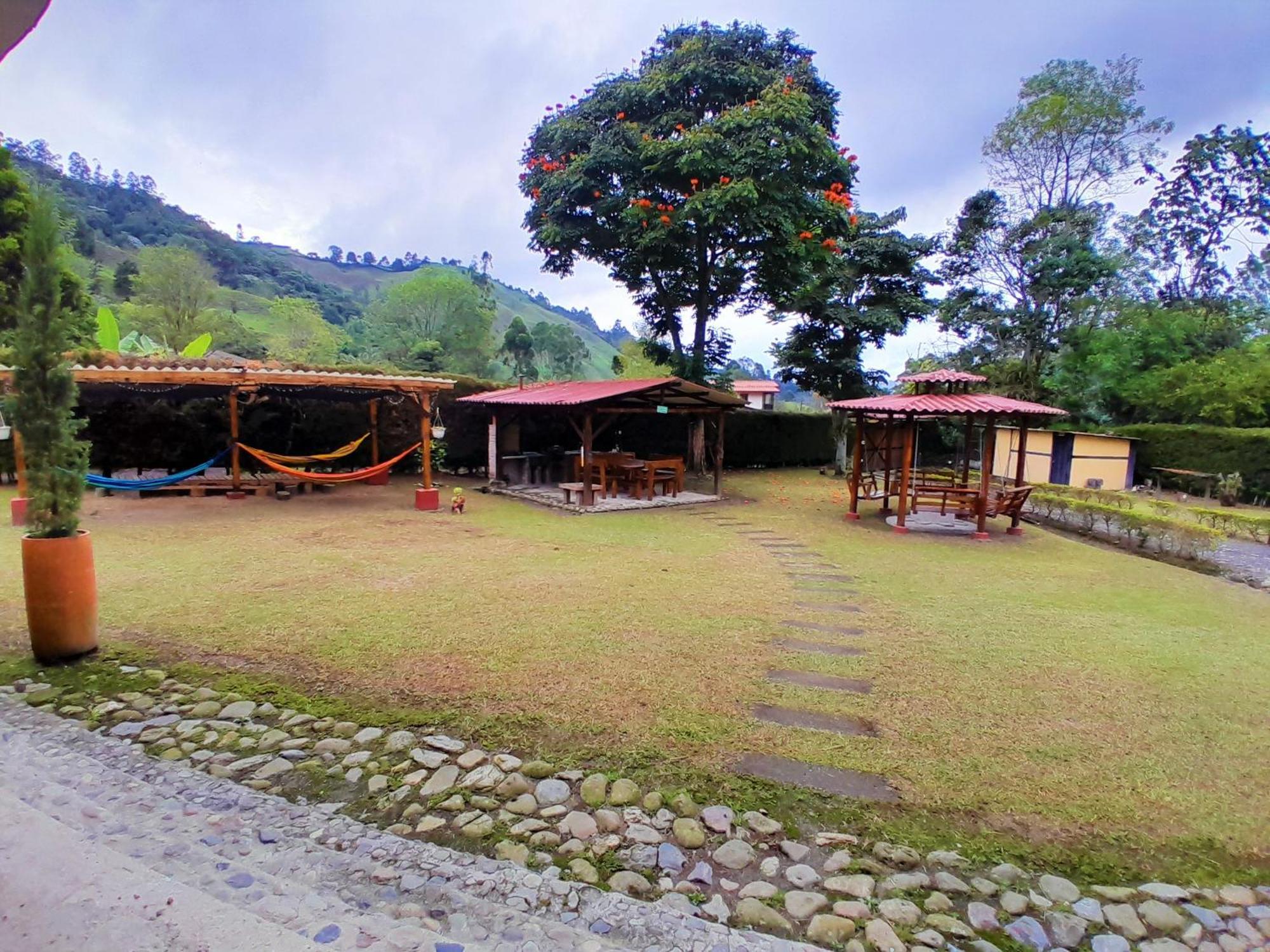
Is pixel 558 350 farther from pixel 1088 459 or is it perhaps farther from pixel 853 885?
pixel 853 885

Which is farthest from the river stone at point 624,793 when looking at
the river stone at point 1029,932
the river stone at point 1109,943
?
the river stone at point 1109,943

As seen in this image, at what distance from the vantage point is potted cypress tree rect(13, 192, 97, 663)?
11.5 feet

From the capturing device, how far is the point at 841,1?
946cm

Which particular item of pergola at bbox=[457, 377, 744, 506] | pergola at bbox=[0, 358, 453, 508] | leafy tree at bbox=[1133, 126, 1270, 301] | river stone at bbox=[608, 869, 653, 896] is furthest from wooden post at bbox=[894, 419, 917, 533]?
leafy tree at bbox=[1133, 126, 1270, 301]

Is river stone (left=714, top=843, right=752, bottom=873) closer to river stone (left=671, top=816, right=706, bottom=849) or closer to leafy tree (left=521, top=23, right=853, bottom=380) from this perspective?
river stone (left=671, top=816, right=706, bottom=849)

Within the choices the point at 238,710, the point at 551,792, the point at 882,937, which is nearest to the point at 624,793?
the point at 551,792

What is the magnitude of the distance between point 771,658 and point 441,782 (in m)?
2.22

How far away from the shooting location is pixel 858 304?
16047 millimetres

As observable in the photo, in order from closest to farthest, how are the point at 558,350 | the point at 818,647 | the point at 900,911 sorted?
the point at 900,911, the point at 818,647, the point at 558,350

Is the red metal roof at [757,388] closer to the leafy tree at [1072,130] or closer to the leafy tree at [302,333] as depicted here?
the leafy tree at [1072,130]

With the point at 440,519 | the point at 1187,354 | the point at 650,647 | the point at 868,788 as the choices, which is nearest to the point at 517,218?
the point at 440,519

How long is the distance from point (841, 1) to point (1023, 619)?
30.9 ft

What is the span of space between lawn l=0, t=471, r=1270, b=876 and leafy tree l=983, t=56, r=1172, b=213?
17.5 m

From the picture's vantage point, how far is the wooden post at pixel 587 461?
9922 millimetres
